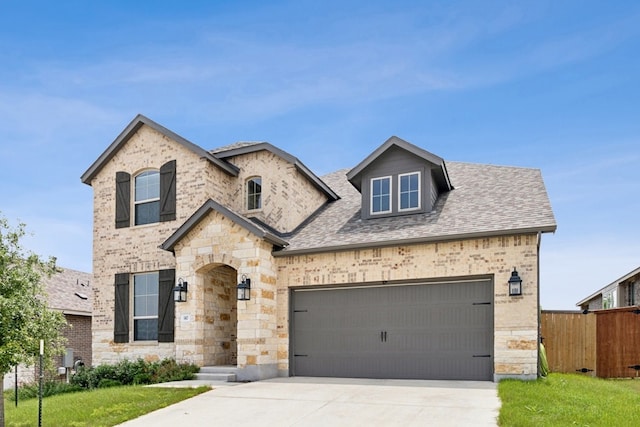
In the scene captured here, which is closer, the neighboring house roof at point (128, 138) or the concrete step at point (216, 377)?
the concrete step at point (216, 377)

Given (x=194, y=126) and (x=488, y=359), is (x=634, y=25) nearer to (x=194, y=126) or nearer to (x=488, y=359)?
(x=488, y=359)

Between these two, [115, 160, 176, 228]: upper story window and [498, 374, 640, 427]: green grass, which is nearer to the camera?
[498, 374, 640, 427]: green grass

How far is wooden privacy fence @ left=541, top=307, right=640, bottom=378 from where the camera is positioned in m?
15.3

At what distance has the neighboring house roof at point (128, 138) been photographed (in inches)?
647

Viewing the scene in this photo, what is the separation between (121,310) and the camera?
16.7 m

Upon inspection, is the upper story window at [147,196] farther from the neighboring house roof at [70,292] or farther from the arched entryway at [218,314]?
the neighboring house roof at [70,292]

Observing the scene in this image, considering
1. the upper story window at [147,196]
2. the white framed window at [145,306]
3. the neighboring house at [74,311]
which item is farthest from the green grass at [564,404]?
the neighboring house at [74,311]

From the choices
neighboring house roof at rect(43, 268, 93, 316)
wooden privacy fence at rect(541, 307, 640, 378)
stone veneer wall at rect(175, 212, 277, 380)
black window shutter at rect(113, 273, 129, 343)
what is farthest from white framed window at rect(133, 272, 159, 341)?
wooden privacy fence at rect(541, 307, 640, 378)

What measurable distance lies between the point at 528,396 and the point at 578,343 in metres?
6.69

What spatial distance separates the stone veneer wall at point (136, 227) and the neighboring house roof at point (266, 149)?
796mm

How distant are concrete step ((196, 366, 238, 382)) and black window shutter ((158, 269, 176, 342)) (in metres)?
1.74

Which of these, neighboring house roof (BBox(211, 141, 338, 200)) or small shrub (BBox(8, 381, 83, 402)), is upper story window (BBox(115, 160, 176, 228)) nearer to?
neighboring house roof (BBox(211, 141, 338, 200))

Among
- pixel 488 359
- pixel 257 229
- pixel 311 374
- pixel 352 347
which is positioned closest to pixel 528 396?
pixel 488 359

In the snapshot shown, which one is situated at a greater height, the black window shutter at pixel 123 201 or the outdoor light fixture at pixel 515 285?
the black window shutter at pixel 123 201
